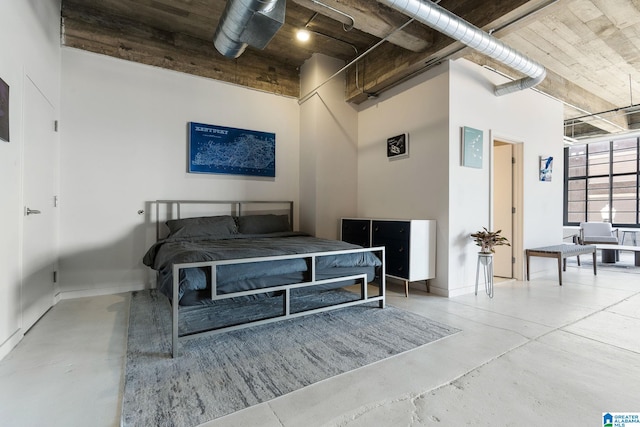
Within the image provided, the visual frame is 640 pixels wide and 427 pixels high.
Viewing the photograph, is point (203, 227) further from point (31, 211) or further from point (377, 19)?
A: point (377, 19)

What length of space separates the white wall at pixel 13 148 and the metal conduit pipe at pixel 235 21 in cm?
152

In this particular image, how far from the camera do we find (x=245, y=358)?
201 cm

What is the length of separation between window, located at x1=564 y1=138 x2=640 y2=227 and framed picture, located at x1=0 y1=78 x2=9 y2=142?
1035 cm

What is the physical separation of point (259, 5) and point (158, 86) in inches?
83.6

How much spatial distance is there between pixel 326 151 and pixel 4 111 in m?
3.36

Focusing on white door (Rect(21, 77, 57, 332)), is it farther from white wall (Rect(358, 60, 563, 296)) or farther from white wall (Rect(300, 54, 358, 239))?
white wall (Rect(358, 60, 563, 296))

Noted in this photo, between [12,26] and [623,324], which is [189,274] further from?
[623,324]

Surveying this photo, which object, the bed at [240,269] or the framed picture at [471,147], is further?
the framed picture at [471,147]

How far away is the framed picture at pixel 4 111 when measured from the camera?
1.99m

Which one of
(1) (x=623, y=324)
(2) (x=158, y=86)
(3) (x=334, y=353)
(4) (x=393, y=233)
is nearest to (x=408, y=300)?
(4) (x=393, y=233)

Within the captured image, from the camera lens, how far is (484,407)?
4.91 ft

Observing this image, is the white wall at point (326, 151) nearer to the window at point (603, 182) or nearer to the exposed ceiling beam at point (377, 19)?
the exposed ceiling beam at point (377, 19)

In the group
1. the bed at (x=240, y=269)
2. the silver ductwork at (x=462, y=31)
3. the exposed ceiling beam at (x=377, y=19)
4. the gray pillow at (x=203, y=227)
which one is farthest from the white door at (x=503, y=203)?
the gray pillow at (x=203, y=227)

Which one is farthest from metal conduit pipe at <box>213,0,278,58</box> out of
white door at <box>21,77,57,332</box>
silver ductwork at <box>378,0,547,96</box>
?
white door at <box>21,77,57,332</box>
